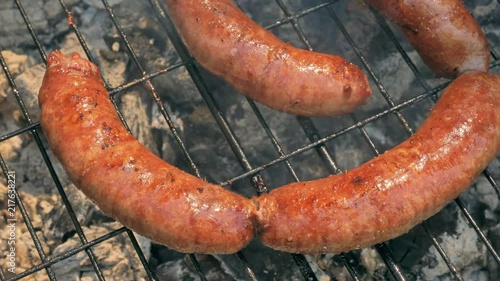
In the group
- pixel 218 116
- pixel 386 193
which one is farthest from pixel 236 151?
pixel 386 193

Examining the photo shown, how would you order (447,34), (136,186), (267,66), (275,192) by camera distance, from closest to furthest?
(136,186), (275,192), (267,66), (447,34)

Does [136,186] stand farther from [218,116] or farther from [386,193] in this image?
[386,193]

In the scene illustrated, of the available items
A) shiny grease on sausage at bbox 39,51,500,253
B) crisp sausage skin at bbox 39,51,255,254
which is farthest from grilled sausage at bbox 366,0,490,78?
crisp sausage skin at bbox 39,51,255,254

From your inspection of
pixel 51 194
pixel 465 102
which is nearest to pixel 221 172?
pixel 51 194

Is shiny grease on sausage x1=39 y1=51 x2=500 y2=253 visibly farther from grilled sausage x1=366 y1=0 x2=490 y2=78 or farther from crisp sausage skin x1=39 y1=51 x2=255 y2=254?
grilled sausage x1=366 y1=0 x2=490 y2=78

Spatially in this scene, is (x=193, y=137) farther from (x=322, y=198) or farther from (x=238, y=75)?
(x=322, y=198)
